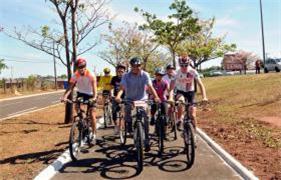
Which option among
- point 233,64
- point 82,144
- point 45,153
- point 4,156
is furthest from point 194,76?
point 233,64

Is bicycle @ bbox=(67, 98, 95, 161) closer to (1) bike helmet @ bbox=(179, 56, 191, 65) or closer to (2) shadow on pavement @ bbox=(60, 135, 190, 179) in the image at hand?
(2) shadow on pavement @ bbox=(60, 135, 190, 179)

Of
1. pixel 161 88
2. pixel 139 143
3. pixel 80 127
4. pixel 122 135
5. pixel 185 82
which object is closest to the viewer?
pixel 139 143

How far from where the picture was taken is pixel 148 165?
827 centimetres

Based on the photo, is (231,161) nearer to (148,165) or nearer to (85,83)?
(148,165)

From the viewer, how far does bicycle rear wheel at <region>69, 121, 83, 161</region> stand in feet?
28.5

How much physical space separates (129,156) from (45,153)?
2103mm

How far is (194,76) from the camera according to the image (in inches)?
374

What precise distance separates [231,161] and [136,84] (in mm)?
2325

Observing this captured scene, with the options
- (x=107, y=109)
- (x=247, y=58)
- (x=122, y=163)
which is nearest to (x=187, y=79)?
(x=122, y=163)

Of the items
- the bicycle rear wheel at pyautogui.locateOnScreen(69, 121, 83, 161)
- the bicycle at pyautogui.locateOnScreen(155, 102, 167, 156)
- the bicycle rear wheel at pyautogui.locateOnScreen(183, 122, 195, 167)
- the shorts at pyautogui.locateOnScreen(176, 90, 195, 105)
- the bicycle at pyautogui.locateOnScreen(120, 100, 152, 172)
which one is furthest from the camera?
the shorts at pyautogui.locateOnScreen(176, 90, 195, 105)

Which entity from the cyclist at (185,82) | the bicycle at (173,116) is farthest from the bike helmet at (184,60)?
the bicycle at (173,116)

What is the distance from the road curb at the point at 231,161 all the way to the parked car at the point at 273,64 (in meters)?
36.7

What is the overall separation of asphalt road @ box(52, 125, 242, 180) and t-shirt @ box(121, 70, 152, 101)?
1262 millimetres

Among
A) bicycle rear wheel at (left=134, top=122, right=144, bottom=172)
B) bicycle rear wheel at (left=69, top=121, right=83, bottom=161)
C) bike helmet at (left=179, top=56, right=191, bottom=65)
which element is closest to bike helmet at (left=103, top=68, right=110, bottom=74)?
bicycle rear wheel at (left=69, top=121, right=83, bottom=161)
